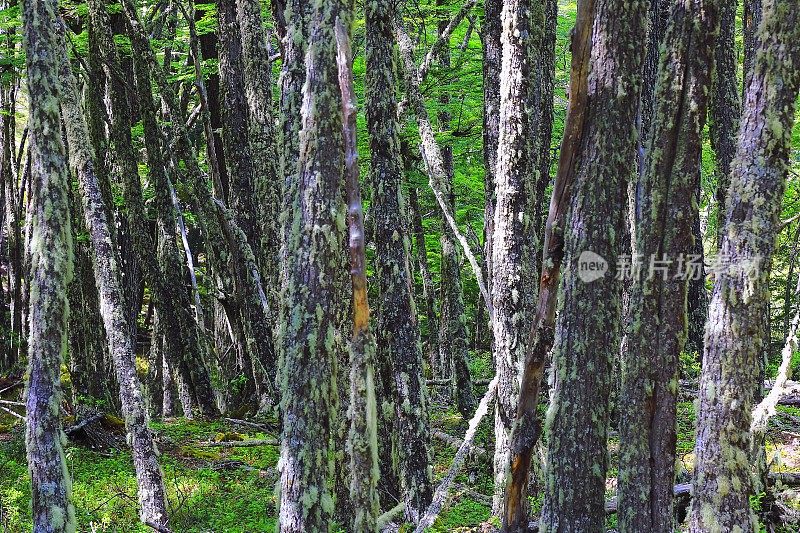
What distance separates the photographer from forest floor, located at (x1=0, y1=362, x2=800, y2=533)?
24.0ft

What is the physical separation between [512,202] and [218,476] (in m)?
5.08

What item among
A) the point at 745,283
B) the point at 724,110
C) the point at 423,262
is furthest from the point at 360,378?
the point at 423,262

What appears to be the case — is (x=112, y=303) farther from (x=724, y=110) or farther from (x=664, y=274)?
(x=724, y=110)

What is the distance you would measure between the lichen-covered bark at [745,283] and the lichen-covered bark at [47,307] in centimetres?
403

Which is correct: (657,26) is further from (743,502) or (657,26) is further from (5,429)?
(5,429)

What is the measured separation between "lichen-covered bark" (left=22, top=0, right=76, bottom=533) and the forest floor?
1.15 metres

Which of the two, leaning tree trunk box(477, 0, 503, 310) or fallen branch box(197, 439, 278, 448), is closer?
leaning tree trunk box(477, 0, 503, 310)

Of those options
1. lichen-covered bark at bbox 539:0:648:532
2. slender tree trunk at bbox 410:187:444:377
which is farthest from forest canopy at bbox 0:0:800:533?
slender tree trunk at bbox 410:187:444:377

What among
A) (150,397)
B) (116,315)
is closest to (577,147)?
(116,315)

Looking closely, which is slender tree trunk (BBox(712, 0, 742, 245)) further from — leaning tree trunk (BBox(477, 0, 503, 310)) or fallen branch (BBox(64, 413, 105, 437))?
fallen branch (BBox(64, 413, 105, 437))

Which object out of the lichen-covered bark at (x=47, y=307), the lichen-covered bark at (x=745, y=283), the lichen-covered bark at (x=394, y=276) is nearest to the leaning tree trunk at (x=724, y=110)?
the lichen-covered bark at (x=394, y=276)

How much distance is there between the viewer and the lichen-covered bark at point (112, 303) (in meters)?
6.42

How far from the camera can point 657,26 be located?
8242mm

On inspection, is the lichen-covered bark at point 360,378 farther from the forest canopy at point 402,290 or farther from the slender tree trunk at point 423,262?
the slender tree trunk at point 423,262
